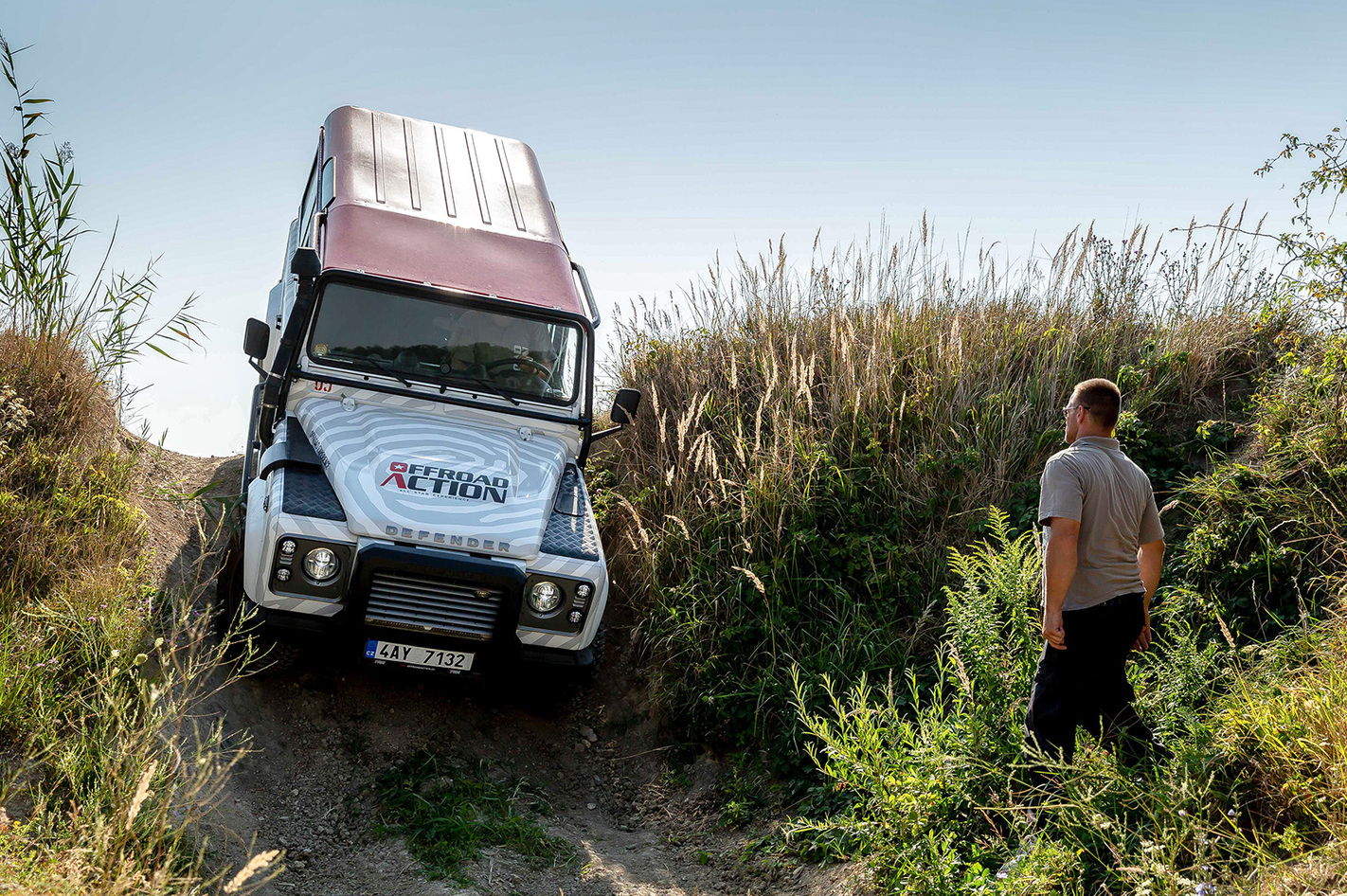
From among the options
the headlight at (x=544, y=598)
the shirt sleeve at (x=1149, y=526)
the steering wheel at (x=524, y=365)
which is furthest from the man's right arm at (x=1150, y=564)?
the steering wheel at (x=524, y=365)

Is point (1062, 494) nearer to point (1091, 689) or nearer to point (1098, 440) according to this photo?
point (1098, 440)

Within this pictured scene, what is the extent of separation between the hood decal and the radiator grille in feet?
0.67

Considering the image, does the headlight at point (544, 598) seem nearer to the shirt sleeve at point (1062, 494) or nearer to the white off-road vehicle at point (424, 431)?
the white off-road vehicle at point (424, 431)

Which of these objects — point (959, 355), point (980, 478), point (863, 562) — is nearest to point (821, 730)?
point (863, 562)

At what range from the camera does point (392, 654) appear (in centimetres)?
475

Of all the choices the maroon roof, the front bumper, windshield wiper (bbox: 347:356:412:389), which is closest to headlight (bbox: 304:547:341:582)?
the front bumper

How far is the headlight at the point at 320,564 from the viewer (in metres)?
4.62

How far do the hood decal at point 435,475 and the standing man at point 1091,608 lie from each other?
2.52 metres

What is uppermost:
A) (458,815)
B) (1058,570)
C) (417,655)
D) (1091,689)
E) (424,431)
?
(424,431)

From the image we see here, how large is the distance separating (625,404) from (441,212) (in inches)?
79.4

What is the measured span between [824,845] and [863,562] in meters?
1.94

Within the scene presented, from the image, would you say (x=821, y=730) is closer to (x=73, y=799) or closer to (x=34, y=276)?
(x=73, y=799)

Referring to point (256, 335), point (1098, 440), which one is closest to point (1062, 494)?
point (1098, 440)

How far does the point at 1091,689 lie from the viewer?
371 cm
